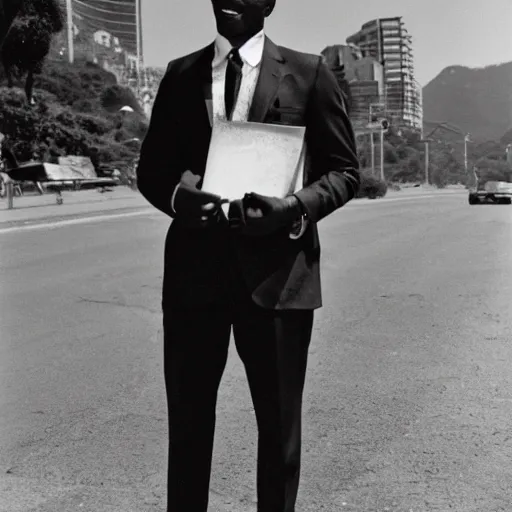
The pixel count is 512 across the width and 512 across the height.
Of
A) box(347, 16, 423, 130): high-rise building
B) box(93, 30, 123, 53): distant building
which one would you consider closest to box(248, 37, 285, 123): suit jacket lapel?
box(347, 16, 423, 130): high-rise building

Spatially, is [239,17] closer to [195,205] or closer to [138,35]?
[195,205]

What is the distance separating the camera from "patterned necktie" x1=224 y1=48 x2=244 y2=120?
5.69 feet

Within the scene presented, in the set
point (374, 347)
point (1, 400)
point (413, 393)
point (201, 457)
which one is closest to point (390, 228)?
point (374, 347)

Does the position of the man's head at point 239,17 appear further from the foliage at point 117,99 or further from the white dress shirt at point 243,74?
the foliage at point 117,99

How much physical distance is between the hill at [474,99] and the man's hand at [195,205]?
135 cm

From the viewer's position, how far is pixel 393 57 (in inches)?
105

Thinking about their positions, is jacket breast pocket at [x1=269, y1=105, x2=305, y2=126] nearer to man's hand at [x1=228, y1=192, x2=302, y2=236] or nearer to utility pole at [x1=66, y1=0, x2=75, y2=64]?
man's hand at [x1=228, y1=192, x2=302, y2=236]

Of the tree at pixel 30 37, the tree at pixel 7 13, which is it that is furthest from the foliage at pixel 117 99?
the tree at pixel 7 13

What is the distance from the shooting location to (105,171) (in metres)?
3.70

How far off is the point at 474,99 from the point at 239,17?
2.29 meters

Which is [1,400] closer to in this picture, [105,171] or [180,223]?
[105,171]

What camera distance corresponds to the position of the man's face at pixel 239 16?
172 cm

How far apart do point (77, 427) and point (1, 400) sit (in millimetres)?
474

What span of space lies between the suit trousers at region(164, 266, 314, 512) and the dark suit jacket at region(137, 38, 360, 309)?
4 cm
